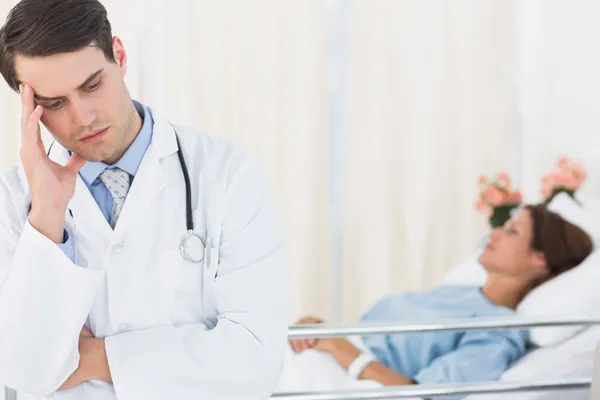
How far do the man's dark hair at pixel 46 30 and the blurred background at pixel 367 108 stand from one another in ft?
8.45

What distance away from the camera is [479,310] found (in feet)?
9.51

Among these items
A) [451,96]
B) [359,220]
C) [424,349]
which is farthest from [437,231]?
[424,349]

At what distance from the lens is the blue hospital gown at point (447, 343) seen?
8.35ft

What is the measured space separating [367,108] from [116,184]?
2762mm

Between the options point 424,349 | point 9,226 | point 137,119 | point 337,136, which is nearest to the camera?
point 9,226

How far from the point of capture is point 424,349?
9.01ft

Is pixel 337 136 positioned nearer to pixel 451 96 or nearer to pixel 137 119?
pixel 451 96

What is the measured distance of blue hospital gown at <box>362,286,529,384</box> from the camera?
2545 millimetres

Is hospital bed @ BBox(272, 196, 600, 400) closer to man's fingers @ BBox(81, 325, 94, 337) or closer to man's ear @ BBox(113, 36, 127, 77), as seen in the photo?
man's fingers @ BBox(81, 325, 94, 337)

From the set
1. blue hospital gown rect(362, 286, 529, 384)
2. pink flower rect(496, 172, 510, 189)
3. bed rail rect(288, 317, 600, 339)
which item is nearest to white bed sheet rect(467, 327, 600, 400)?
blue hospital gown rect(362, 286, 529, 384)

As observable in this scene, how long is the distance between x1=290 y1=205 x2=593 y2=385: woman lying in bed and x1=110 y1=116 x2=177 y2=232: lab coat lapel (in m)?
1.37

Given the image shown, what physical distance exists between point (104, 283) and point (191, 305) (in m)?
0.15

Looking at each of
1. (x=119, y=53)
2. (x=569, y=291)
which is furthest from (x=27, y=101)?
(x=569, y=291)

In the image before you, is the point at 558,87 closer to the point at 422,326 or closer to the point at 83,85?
the point at 422,326
